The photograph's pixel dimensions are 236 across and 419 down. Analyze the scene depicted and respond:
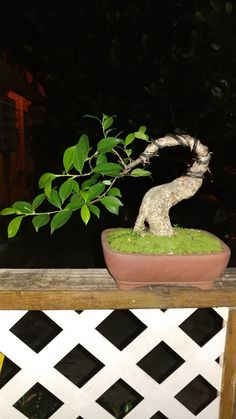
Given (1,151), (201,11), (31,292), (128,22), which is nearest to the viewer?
(31,292)

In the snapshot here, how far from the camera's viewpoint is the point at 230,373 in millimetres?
1338

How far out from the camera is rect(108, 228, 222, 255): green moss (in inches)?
49.2

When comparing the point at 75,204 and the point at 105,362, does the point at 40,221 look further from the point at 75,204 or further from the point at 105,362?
the point at 105,362

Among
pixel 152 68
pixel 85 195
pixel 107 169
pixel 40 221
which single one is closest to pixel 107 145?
pixel 107 169

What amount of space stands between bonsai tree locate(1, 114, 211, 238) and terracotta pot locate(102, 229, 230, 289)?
172 millimetres

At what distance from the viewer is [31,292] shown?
3.94 feet

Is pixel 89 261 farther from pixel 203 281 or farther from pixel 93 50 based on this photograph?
pixel 203 281

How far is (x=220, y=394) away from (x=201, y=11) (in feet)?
8.51

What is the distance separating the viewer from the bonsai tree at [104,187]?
120 centimetres

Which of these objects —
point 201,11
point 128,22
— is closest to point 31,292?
point 201,11

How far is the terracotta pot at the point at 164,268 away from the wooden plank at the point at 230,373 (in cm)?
19

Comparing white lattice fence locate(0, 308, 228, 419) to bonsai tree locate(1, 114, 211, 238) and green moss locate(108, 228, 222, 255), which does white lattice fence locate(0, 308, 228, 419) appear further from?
bonsai tree locate(1, 114, 211, 238)

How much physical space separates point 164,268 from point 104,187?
33cm

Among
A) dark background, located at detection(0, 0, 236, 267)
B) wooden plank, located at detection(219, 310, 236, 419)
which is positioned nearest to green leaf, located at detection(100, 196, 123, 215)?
wooden plank, located at detection(219, 310, 236, 419)
